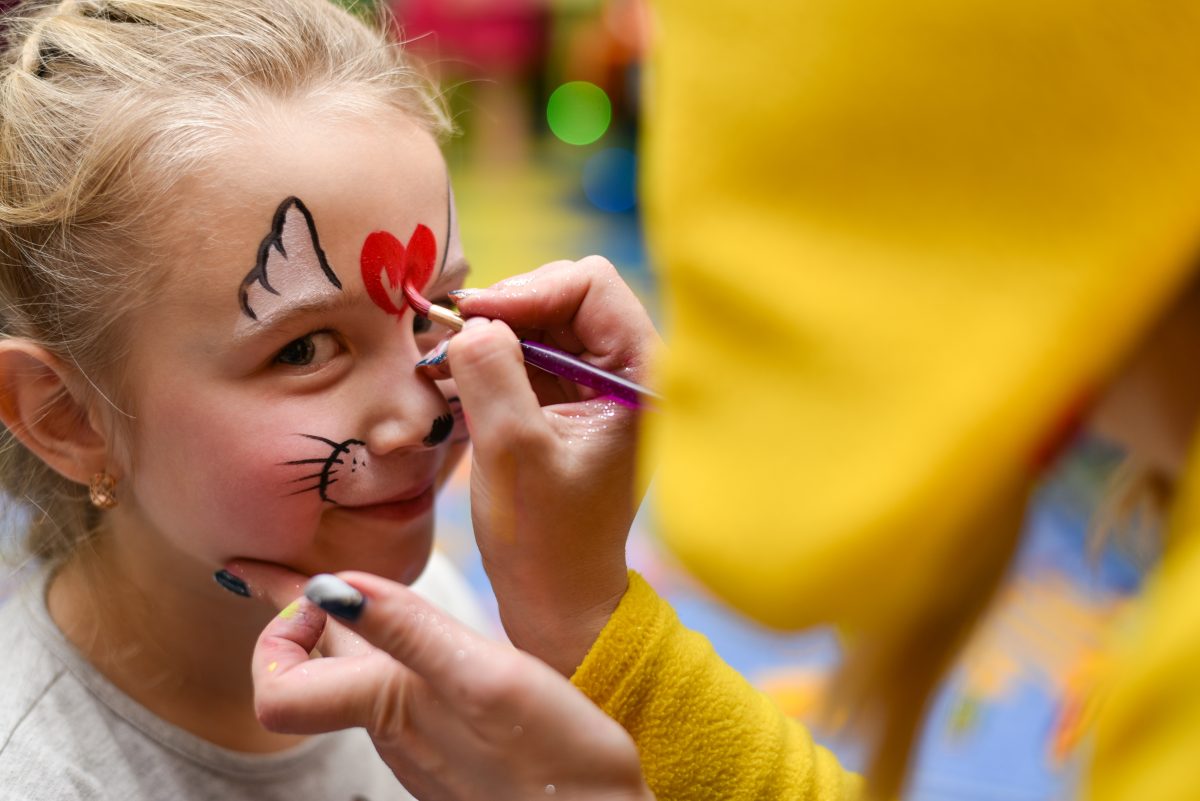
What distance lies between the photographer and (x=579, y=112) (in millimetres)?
4469

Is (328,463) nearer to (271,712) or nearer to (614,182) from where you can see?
(271,712)

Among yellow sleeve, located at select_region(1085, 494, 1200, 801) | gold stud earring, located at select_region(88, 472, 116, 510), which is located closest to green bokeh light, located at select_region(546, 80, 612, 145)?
gold stud earring, located at select_region(88, 472, 116, 510)

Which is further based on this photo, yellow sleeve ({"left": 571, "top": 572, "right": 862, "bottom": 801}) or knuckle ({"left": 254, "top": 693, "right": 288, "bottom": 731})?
yellow sleeve ({"left": 571, "top": 572, "right": 862, "bottom": 801})

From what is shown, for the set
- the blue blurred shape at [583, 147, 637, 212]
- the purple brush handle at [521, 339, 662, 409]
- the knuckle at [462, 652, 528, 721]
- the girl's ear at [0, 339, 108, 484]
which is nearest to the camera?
the knuckle at [462, 652, 528, 721]

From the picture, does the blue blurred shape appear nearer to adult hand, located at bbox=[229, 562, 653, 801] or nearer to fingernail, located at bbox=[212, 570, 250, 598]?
fingernail, located at bbox=[212, 570, 250, 598]

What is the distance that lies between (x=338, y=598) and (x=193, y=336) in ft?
0.89

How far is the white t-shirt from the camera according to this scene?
75 centimetres

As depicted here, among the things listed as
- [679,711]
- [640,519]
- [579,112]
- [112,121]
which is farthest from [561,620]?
[579,112]

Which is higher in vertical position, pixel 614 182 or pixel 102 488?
pixel 102 488

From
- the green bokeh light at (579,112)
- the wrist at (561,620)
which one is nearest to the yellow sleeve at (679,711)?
the wrist at (561,620)

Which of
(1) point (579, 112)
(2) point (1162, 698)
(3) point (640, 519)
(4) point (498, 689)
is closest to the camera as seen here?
(2) point (1162, 698)

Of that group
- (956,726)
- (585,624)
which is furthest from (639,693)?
(956,726)

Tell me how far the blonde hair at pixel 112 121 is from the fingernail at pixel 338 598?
300mm

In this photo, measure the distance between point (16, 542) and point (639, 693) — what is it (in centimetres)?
56
